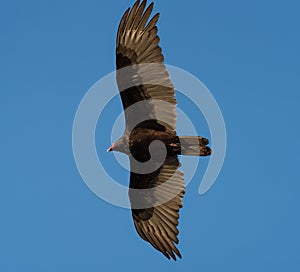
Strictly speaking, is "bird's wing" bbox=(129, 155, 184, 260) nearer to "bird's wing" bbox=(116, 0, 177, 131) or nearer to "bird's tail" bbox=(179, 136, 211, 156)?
"bird's tail" bbox=(179, 136, 211, 156)

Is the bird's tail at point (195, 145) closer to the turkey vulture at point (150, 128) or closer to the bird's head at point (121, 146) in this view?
the turkey vulture at point (150, 128)

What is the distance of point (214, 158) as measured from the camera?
15484 millimetres

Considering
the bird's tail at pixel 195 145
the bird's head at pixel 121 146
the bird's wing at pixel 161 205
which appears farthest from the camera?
the bird's wing at pixel 161 205

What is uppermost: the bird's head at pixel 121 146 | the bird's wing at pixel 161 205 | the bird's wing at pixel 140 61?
the bird's wing at pixel 140 61

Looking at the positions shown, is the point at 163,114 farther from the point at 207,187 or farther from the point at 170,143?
the point at 207,187

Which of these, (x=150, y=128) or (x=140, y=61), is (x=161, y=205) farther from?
(x=140, y=61)

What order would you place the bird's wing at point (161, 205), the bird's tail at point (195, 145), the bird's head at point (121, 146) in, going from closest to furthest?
the bird's tail at point (195, 145) → the bird's head at point (121, 146) → the bird's wing at point (161, 205)

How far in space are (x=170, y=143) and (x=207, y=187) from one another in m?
1.19

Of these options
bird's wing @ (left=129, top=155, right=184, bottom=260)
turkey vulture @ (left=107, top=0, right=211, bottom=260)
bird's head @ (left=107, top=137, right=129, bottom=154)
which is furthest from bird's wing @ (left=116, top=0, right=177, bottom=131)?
bird's wing @ (left=129, top=155, right=184, bottom=260)

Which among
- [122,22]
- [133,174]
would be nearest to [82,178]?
[133,174]

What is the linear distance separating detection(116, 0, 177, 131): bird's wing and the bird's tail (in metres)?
0.61

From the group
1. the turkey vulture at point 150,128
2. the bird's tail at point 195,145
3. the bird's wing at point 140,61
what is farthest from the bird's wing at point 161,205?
the bird's wing at point 140,61

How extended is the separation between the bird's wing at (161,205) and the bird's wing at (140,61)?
4.40 ft

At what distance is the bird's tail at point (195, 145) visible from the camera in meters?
14.8
